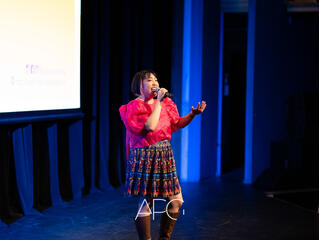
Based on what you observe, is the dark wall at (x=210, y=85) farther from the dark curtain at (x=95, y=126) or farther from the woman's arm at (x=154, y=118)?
the woman's arm at (x=154, y=118)

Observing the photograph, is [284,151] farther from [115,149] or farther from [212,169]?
[115,149]

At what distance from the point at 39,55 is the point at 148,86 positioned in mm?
1605

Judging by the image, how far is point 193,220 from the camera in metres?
3.97

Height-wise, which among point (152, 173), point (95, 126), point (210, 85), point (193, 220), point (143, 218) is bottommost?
point (193, 220)

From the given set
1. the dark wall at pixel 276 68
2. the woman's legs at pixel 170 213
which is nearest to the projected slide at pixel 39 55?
the woman's legs at pixel 170 213

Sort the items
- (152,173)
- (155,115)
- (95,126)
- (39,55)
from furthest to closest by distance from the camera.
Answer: (95,126), (39,55), (152,173), (155,115)

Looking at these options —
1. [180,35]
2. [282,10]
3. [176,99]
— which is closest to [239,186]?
[176,99]

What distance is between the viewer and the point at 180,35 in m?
5.78

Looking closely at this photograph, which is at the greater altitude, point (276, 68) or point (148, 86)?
point (276, 68)

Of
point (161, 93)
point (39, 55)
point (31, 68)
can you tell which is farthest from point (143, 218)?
point (39, 55)

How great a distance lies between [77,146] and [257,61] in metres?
2.38

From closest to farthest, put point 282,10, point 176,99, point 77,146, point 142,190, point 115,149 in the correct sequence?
point 142,190 < point 77,146 < point 115,149 < point 176,99 < point 282,10

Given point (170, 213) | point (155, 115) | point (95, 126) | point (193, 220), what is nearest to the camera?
point (155, 115)

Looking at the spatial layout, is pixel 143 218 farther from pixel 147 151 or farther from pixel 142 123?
pixel 142 123
